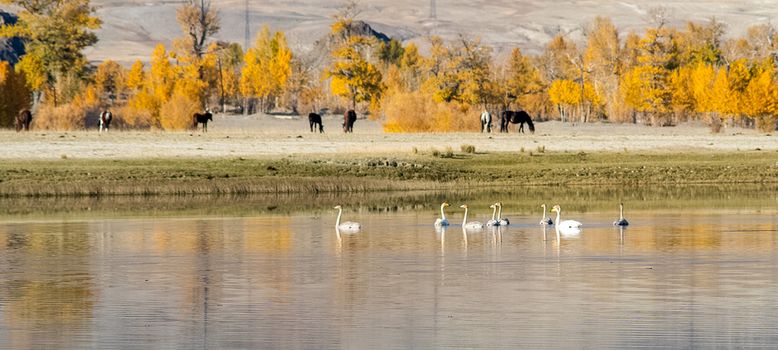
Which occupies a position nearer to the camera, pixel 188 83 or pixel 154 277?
pixel 154 277

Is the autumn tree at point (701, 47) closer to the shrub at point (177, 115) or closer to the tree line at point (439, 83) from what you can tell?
the tree line at point (439, 83)

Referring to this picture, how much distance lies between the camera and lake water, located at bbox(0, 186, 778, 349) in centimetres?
1838

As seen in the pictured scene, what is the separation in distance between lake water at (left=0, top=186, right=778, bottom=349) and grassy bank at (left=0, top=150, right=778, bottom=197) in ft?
28.0

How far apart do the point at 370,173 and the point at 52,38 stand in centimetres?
6202

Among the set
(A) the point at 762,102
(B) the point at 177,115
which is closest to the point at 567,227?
(B) the point at 177,115

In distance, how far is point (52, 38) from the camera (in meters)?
112

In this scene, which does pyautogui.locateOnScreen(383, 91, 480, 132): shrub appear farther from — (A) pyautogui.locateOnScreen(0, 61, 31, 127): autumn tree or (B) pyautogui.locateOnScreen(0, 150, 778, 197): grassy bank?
(B) pyautogui.locateOnScreen(0, 150, 778, 197): grassy bank

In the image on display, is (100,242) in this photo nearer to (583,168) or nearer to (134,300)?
(134,300)

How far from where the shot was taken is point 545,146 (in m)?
68.6

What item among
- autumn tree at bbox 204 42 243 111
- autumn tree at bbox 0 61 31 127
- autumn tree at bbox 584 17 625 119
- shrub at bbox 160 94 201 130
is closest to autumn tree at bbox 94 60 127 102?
autumn tree at bbox 204 42 243 111

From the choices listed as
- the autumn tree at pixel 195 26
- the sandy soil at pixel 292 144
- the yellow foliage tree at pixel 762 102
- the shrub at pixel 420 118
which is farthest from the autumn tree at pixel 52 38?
the yellow foliage tree at pixel 762 102

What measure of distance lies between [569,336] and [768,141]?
192 ft

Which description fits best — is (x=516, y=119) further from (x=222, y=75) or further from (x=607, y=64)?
(x=222, y=75)

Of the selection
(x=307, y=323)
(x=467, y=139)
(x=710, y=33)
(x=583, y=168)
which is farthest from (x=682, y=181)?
(x=710, y=33)
